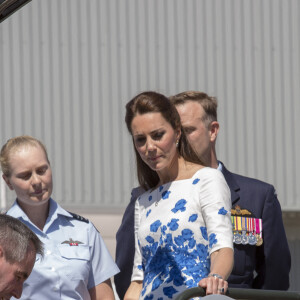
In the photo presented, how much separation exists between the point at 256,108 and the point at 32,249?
20.1ft

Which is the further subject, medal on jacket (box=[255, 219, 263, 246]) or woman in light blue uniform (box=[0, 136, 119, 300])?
medal on jacket (box=[255, 219, 263, 246])

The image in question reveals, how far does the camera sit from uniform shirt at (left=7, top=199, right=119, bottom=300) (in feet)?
15.1

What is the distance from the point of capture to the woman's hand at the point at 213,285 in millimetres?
3737

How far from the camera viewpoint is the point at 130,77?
368 inches

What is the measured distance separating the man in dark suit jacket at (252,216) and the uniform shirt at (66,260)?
0.65 feet

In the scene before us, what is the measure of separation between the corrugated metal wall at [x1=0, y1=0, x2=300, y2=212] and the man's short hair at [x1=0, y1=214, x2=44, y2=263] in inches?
220

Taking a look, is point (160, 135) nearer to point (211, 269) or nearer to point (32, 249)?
point (211, 269)

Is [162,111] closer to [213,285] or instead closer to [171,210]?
[171,210]

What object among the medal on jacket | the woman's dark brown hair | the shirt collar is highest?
the woman's dark brown hair

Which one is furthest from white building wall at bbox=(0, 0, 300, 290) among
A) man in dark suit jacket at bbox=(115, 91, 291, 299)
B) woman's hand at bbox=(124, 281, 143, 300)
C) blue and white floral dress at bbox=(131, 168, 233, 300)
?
blue and white floral dress at bbox=(131, 168, 233, 300)

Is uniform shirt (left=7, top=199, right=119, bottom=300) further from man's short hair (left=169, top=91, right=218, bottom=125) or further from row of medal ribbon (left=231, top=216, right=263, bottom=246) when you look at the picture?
man's short hair (left=169, top=91, right=218, bottom=125)

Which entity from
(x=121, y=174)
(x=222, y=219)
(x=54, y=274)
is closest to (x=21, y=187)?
(x=54, y=274)

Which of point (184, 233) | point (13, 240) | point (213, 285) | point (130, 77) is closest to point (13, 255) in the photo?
point (13, 240)

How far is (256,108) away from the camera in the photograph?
9.44m
